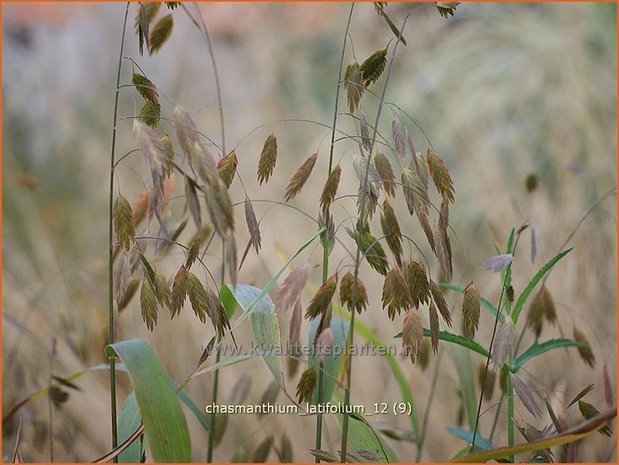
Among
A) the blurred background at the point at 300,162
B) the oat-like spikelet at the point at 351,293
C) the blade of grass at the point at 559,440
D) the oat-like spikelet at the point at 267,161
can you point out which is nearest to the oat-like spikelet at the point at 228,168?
the oat-like spikelet at the point at 267,161

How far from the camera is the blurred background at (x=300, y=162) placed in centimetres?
148

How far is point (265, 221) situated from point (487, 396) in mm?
987

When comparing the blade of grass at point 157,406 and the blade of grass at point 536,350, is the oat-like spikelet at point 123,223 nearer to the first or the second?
the blade of grass at point 157,406

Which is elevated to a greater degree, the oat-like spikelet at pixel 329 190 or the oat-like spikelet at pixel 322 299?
the oat-like spikelet at pixel 329 190

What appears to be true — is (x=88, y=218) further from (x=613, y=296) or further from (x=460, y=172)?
(x=613, y=296)

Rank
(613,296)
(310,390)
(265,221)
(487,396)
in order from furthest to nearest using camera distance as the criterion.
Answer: (265,221) → (613,296) → (487,396) → (310,390)

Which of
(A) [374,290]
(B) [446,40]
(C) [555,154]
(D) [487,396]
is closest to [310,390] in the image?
(D) [487,396]

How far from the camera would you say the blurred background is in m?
1.48

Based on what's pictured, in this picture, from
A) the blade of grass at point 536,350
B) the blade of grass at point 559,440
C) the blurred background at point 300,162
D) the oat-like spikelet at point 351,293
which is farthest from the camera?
the blurred background at point 300,162

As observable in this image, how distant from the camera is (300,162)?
76.8 inches

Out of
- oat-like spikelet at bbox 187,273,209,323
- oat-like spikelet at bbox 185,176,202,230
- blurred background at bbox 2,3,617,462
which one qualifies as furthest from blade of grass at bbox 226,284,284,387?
blurred background at bbox 2,3,617,462

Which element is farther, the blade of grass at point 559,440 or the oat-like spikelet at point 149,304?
the oat-like spikelet at point 149,304

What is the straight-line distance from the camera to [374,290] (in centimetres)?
167

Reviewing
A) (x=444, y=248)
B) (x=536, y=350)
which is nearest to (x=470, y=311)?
(x=444, y=248)
